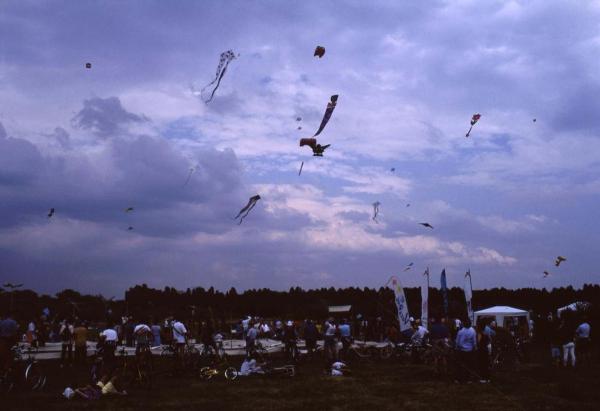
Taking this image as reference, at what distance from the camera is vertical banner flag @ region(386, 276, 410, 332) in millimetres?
25297

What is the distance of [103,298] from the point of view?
3433 inches

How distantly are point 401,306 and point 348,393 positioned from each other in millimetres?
11534

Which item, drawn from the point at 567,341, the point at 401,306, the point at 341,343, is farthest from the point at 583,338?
the point at 341,343

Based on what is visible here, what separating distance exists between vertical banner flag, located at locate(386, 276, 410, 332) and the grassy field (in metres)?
5.64

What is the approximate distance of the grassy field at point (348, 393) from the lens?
13.0 metres

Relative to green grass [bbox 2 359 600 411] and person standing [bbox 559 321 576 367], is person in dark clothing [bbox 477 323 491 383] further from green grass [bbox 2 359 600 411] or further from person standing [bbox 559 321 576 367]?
person standing [bbox 559 321 576 367]

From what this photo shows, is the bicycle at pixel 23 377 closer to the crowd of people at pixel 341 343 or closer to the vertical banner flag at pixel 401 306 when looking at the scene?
the crowd of people at pixel 341 343

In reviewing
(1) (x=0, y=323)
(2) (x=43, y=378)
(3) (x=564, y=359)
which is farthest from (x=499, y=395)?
(1) (x=0, y=323)

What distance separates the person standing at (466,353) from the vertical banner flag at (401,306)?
7.72 metres

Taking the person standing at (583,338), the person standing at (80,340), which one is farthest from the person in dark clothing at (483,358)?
the person standing at (80,340)

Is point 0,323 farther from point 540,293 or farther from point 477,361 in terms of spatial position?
point 540,293

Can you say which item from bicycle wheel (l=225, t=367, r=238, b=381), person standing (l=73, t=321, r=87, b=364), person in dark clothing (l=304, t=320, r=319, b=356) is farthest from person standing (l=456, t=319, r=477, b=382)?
person standing (l=73, t=321, r=87, b=364)

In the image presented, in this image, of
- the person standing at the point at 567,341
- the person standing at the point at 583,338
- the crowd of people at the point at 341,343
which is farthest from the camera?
the person standing at the point at 583,338

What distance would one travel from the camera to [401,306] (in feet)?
85.1
